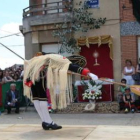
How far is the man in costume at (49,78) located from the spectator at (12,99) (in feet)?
17.7

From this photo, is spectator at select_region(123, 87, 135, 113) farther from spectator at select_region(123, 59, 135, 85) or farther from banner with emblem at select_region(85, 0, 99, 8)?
banner with emblem at select_region(85, 0, 99, 8)

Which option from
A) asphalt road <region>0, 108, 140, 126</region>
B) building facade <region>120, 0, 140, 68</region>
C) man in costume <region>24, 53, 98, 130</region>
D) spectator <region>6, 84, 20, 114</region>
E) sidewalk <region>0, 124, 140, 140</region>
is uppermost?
building facade <region>120, 0, 140, 68</region>

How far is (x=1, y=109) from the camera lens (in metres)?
13.1

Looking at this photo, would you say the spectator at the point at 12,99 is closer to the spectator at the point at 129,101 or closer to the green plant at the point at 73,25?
the green plant at the point at 73,25

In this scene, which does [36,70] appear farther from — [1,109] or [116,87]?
[116,87]

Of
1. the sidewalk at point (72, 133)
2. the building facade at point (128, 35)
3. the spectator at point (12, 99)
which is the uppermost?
the building facade at point (128, 35)

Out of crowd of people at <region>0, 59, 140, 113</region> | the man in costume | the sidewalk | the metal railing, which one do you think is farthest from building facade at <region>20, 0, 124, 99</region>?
the sidewalk

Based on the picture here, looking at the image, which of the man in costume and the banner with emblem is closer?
the man in costume

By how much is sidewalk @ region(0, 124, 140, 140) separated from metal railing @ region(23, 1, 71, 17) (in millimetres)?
8536

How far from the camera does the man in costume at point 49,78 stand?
269 inches

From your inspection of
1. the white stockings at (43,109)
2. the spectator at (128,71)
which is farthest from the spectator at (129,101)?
the white stockings at (43,109)

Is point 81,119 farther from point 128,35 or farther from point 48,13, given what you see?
point 48,13

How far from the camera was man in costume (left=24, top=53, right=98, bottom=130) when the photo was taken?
6836mm

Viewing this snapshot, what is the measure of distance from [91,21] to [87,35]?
0.64 m
